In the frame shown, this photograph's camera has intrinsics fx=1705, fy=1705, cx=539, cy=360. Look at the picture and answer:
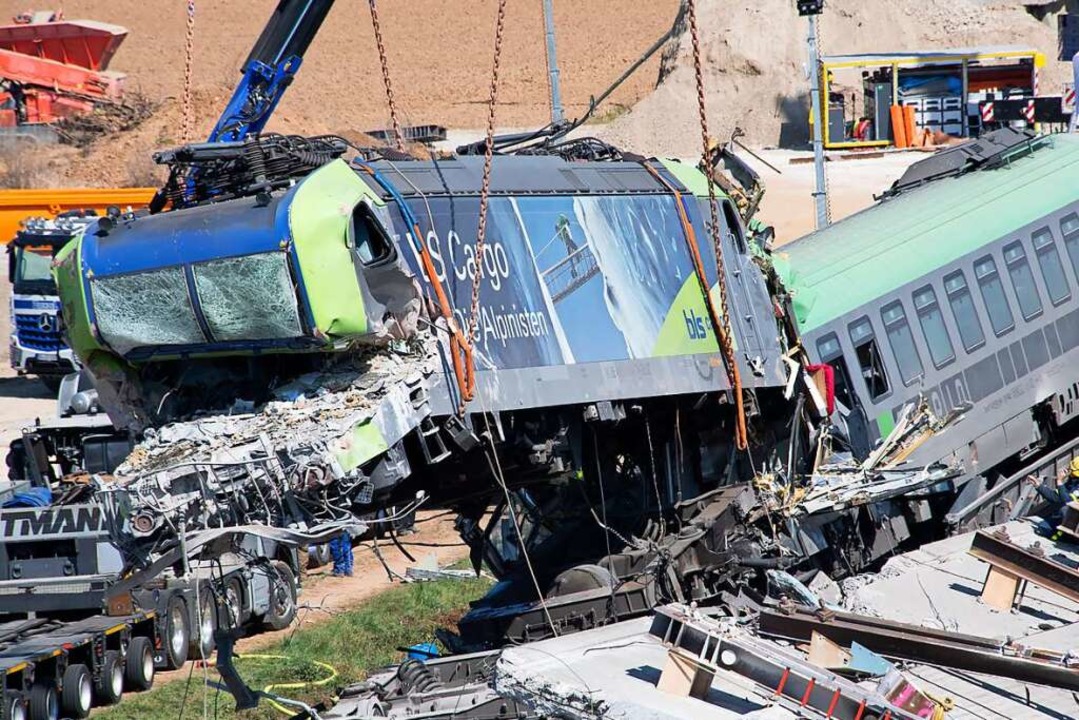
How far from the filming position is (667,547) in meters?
16.9

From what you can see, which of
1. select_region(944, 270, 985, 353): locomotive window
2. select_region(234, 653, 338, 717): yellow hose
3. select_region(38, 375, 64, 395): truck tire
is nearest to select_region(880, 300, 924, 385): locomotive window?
select_region(944, 270, 985, 353): locomotive window

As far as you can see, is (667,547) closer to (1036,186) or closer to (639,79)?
(1036,186)

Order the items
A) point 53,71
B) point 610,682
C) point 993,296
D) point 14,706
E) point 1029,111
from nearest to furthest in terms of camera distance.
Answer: point 610,682 → point 14,706 → point 993,296 → point 1029,111 → point 53,71

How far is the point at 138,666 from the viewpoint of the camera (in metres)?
18.3

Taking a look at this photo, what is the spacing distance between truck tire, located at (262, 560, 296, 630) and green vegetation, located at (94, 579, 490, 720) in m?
0.33

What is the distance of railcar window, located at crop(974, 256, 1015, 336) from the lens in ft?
67.6

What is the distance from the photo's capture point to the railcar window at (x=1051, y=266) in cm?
2120

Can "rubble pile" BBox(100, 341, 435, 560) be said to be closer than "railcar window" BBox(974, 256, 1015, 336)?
Yes

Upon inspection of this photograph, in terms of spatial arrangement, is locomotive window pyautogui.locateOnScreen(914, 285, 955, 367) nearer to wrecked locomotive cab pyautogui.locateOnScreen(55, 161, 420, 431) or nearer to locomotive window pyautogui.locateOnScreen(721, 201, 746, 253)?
locomotive window pyautogui.locateOnScreen(721, 201, 746, 253)

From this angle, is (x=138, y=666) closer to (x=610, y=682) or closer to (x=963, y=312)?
(x=610, y=682)

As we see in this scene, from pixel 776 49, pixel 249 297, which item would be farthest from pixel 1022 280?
pixel 776 49

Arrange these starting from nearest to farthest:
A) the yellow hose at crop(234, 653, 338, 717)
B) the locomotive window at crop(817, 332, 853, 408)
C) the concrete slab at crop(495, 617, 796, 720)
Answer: the concrete slab at crop(495, 617, 796, 720)
the yellow hose at crop(234, 653, 338, 717)
the locomotive window at crop(817, 332, 853, 408)

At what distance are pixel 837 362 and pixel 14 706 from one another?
9.32 m

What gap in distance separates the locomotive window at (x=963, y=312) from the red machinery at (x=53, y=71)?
126 feet
